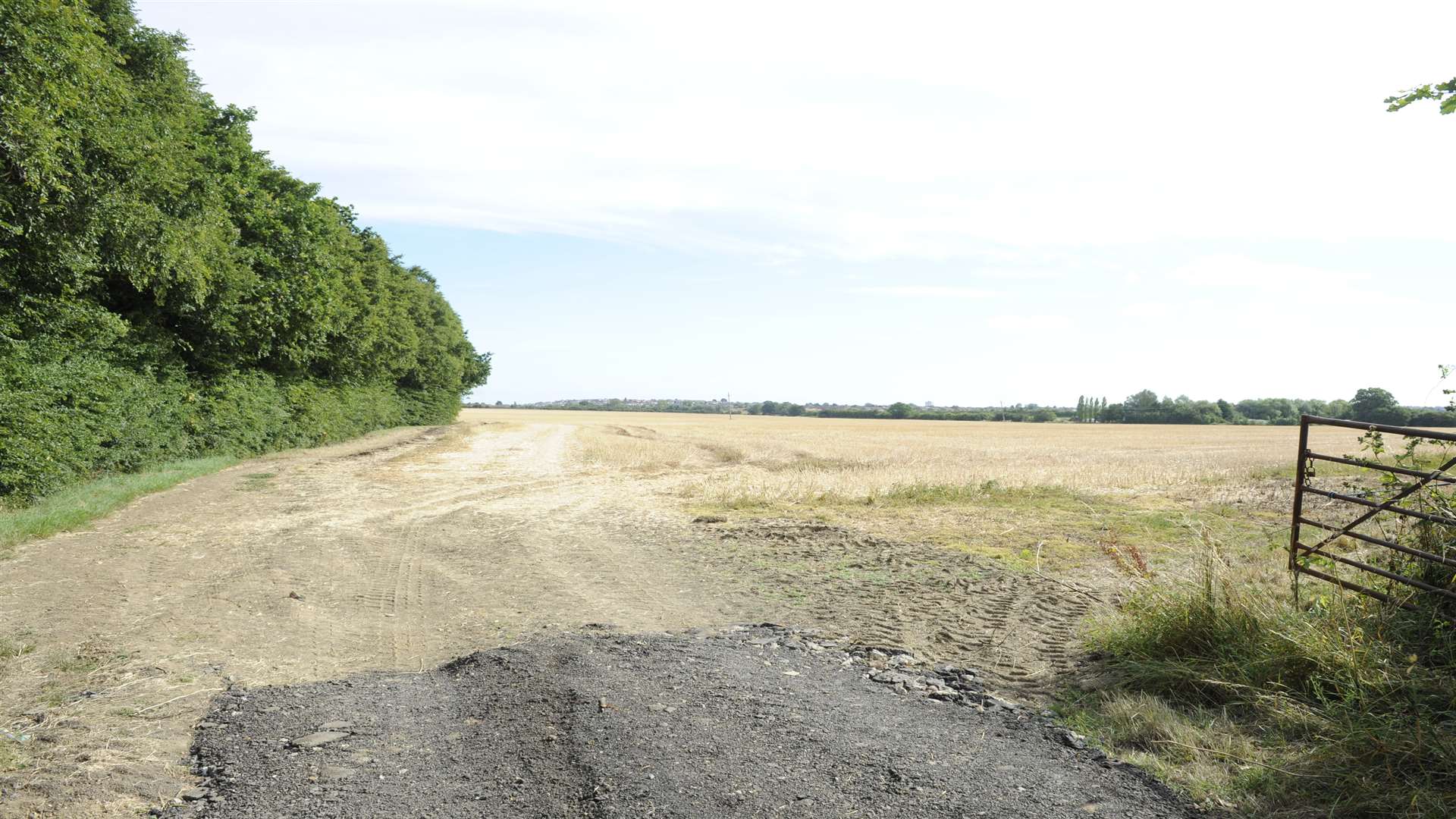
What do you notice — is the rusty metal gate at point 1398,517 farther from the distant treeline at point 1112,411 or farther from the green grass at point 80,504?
the distant treeline at point 1112,411

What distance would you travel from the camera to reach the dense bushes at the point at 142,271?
1167 centimetres

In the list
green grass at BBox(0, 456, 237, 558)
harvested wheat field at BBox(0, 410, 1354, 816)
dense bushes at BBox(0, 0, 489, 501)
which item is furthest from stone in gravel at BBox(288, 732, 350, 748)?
dense bushes at BBox(0, 0, 489, 501)

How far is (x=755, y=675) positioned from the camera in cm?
570

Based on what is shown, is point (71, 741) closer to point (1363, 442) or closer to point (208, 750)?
point (208, 750)

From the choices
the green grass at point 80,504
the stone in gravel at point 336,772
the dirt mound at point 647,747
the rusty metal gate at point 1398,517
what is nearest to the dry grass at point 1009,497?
the rusty metal gate at point 1398,517

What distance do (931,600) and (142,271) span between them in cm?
1642

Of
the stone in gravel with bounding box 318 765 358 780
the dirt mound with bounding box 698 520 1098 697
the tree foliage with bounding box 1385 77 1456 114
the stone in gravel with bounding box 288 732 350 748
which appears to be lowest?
the stone in gravel with bounding box 288 732 350 748

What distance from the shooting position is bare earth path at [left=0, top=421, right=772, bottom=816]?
4684 mm

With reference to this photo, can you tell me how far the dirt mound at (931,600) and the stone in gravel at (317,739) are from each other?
4003mm

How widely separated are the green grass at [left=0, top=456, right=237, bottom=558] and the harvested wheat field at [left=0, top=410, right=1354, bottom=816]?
1.03 ft

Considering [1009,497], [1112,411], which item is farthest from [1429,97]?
[1112,411]

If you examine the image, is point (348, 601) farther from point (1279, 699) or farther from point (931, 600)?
point (1279, 699)

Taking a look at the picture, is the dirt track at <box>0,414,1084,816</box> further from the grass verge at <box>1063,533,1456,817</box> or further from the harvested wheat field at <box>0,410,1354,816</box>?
the grass verge at <box>1063,533,1456,817</box>

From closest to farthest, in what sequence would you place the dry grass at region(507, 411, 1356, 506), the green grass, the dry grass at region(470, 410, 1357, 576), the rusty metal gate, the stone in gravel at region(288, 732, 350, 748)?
the stone in gravel at region(288, 732, 350, 748) < the rusty metal gate < the green grass < the dry grass at region(470, 410, 1357, 576) < the dry grass at region(507, 411, 1356, 506)
